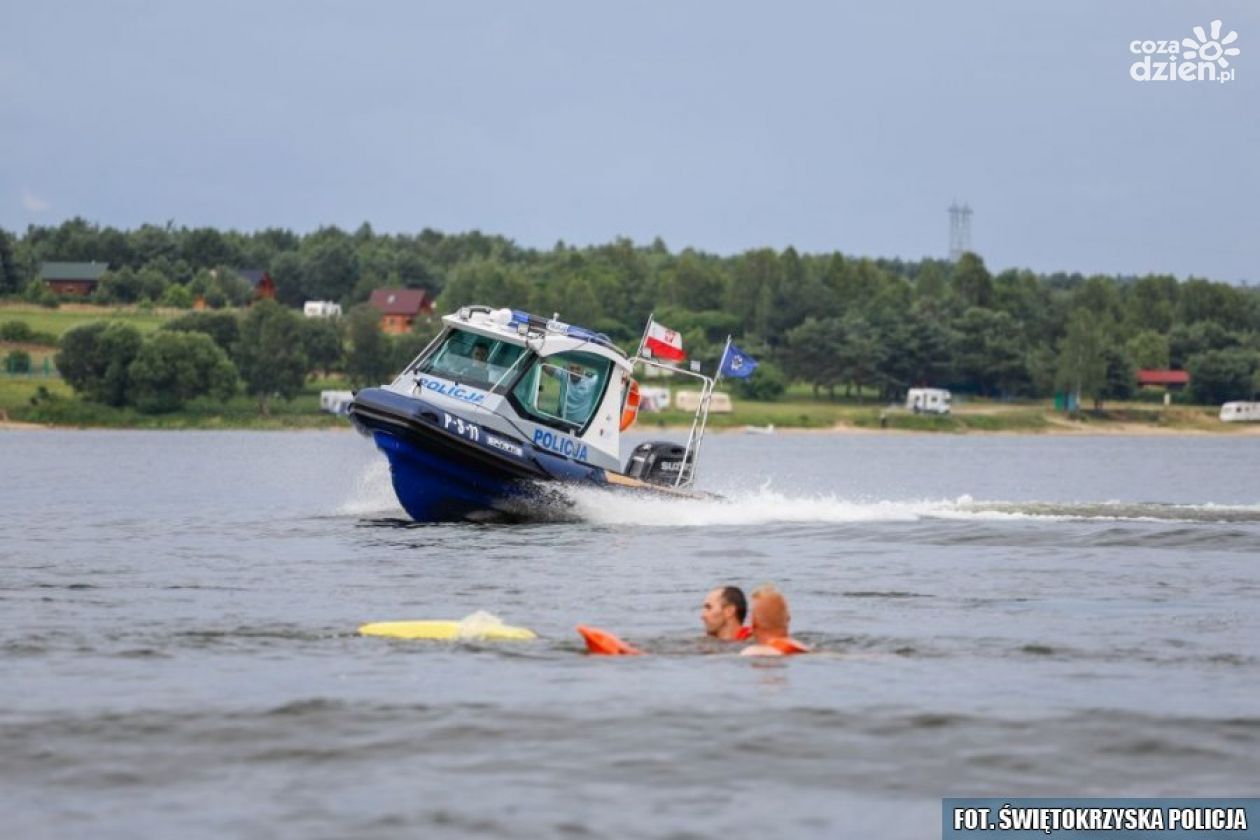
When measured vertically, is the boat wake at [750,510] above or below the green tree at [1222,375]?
below

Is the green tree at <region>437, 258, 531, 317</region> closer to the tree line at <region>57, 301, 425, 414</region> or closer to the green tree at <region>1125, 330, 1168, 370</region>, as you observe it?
the tree line at <region>57, 301, 425, 414</region>

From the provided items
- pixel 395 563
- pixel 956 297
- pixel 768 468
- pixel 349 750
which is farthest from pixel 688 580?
pixel 956 297

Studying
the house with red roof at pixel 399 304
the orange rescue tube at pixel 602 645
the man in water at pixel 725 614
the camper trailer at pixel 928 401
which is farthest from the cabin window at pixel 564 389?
the house with red roof at pixel 399 304

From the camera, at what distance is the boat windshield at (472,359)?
30500 millimetres

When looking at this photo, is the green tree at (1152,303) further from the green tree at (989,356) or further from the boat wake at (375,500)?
the boat wake at (375,500)

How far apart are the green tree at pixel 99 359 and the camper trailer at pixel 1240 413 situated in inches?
3137

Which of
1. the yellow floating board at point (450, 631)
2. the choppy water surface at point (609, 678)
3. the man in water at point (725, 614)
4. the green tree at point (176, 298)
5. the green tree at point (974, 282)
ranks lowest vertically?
the choppy water surface at point (609, 678)

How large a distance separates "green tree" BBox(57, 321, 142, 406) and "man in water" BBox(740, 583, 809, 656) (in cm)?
9818

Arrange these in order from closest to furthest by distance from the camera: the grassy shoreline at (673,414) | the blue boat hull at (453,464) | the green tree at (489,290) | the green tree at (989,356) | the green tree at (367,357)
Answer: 1. the blue boat hull at (453,464)
2. the grassy shoreline at (673,414)
3. the green tree at (367,357)
4. the green tree at (989,356)
5. the green tree at (489,290)

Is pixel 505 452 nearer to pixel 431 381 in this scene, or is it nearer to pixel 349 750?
pixel 431 381

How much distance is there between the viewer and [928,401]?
479 feet

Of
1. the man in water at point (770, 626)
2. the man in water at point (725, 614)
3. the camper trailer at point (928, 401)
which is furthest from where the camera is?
the camper trailer at point (928, 401)

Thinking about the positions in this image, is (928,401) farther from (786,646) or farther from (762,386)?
(786,646)

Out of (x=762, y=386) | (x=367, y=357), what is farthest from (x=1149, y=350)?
(x=367, y=357)
